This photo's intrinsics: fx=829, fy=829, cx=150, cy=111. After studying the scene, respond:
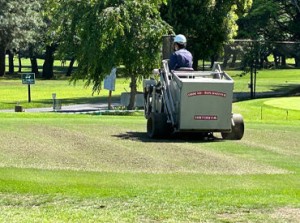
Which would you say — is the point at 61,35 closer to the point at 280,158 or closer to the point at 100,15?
the point at 100,15

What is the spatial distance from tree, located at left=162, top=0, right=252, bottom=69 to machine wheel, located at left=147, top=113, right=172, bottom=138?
28714 mm

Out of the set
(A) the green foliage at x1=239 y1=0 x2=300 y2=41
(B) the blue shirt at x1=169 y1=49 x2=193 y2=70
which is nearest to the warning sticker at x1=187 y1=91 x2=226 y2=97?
(B) the blue shirt at x1=169 y1=49 x2=193 y2=70

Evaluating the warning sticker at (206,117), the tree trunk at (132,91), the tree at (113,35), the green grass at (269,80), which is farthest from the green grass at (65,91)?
the warning sticker at (206,117)

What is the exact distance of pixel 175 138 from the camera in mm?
15945

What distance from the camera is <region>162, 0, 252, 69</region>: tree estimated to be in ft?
147

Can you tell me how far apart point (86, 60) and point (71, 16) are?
226cm

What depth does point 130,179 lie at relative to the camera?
1095 cm

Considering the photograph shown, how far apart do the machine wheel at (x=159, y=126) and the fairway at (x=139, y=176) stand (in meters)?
0.29

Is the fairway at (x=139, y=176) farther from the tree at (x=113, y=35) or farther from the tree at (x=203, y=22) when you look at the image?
the tree at (x=203, y=22)

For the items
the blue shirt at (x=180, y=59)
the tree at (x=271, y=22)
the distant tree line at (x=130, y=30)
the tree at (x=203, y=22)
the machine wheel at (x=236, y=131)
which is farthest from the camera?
the tree at (x=271, y=22)

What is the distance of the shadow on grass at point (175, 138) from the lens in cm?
1532

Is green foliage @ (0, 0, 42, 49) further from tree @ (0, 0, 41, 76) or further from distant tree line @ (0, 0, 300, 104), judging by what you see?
distant tree line @ (0, 0, 300, 104)

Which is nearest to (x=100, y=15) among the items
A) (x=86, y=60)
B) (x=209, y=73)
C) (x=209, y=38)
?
(x=86, y=60)

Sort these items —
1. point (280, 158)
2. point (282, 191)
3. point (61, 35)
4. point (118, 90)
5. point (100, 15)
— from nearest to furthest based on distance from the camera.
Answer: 1. point (282, 191)
2. point (280, 158)
3. point (100, 15)
4. point (61, 35)
5. point (118, 90)
